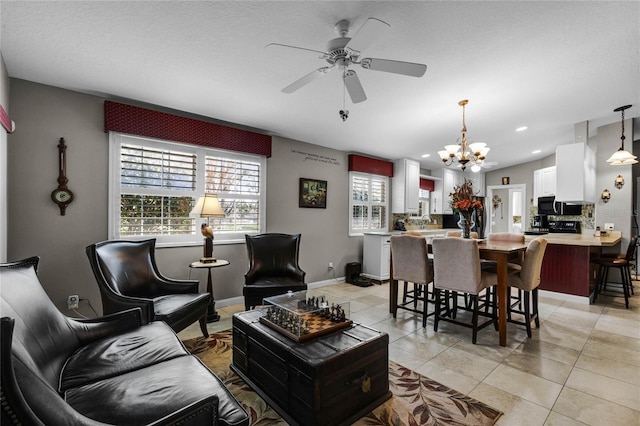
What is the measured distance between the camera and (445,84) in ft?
9.37

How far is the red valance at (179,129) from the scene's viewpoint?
10.2ft

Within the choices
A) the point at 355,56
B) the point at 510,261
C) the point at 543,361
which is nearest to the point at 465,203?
the point at 510,261

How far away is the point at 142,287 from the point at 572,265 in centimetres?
540

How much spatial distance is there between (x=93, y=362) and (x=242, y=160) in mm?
3013

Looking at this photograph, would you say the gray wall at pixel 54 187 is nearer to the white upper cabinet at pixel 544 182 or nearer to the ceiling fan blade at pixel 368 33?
the ceiling fan blade at pixel 368 33

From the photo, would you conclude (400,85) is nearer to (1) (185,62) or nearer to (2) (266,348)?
(1) (185,62)

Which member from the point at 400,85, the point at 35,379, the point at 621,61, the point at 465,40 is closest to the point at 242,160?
the point at 400,85

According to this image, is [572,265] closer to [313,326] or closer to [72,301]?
[313,326]

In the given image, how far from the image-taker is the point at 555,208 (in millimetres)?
5910

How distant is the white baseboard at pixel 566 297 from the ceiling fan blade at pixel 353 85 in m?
4.21

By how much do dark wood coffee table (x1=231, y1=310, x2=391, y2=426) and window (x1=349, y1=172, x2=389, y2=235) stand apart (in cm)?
371

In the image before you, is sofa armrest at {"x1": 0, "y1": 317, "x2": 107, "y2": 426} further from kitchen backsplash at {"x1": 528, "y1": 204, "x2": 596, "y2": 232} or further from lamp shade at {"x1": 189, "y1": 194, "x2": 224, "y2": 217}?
kitchen backsplash at {"x1": 528, "y1": 204, "x2": 596, "y2": 232}

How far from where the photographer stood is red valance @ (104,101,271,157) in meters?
3.11

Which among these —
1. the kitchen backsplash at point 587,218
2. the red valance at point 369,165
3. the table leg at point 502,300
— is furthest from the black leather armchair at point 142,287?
the kitchen backsplash at point 587,218
